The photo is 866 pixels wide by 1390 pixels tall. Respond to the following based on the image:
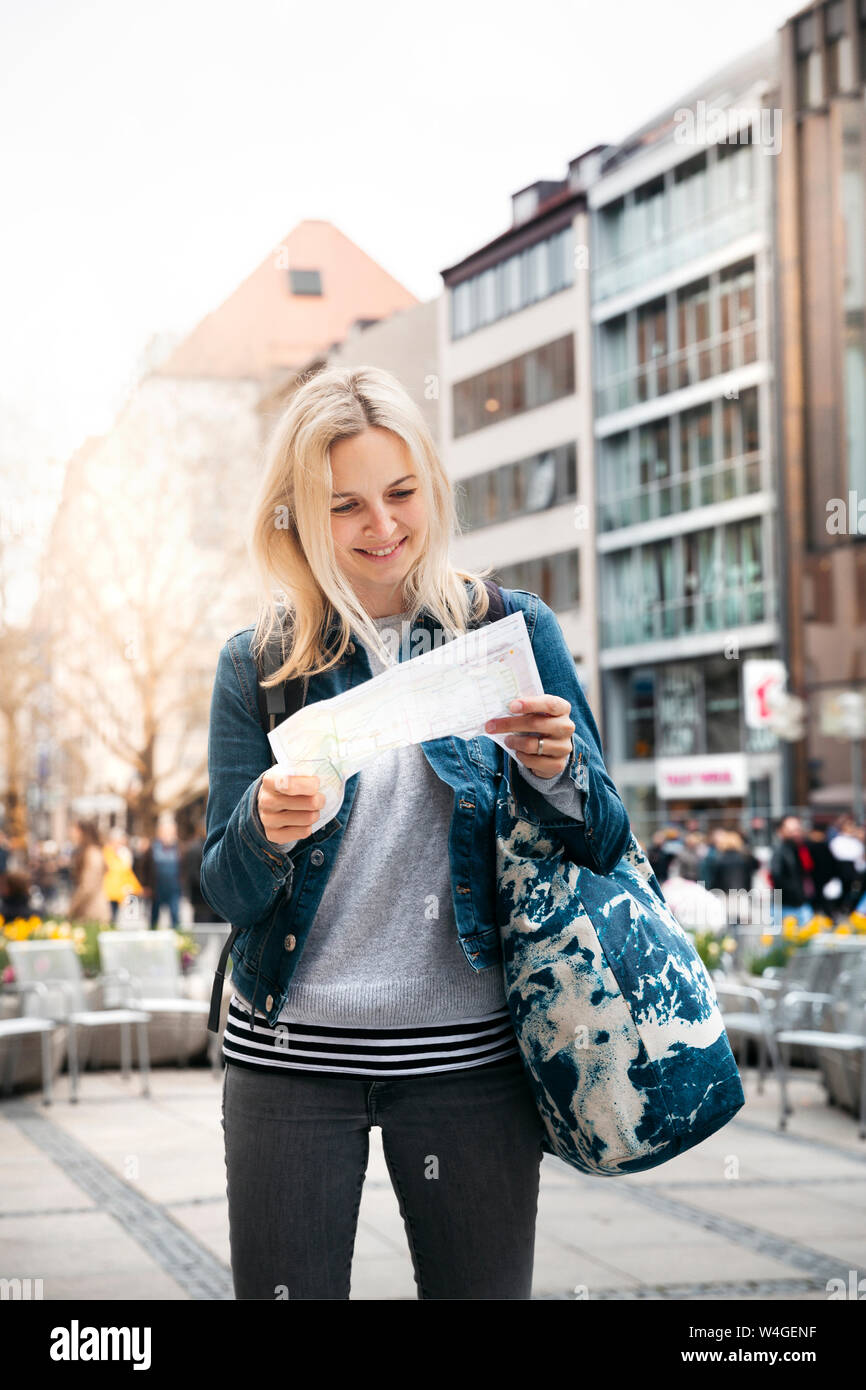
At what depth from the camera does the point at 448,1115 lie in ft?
6.36

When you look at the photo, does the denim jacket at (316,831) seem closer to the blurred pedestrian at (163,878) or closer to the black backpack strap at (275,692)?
the black backpack strap at (275,692)

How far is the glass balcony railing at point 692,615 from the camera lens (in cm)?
3541

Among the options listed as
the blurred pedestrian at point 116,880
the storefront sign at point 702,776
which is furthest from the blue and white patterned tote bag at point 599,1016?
the storefront sign at point 702,776

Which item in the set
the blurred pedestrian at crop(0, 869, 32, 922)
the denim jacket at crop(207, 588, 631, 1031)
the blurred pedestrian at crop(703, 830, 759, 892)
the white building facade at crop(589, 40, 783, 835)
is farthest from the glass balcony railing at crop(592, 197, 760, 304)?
the denim jacket at crop(207, 588, 631, 1031)

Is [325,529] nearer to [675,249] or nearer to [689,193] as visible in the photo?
[689,193]

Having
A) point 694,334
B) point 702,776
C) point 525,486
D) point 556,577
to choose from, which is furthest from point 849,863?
point 525,486

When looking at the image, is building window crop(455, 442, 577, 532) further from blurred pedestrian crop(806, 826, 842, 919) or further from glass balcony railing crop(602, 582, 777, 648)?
blurred pedestrian crop(806, 826, 842, 919)

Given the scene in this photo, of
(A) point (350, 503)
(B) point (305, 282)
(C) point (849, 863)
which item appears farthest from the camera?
(B) point (305, 282)

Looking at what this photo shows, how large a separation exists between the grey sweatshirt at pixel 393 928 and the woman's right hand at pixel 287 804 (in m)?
0.15

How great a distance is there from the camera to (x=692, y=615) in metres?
37.9

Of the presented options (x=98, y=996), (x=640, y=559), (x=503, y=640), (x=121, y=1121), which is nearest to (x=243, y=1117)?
(x=503, y=640)

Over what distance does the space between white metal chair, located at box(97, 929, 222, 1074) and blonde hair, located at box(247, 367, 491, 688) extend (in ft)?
27.3

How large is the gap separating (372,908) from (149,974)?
8699mm
